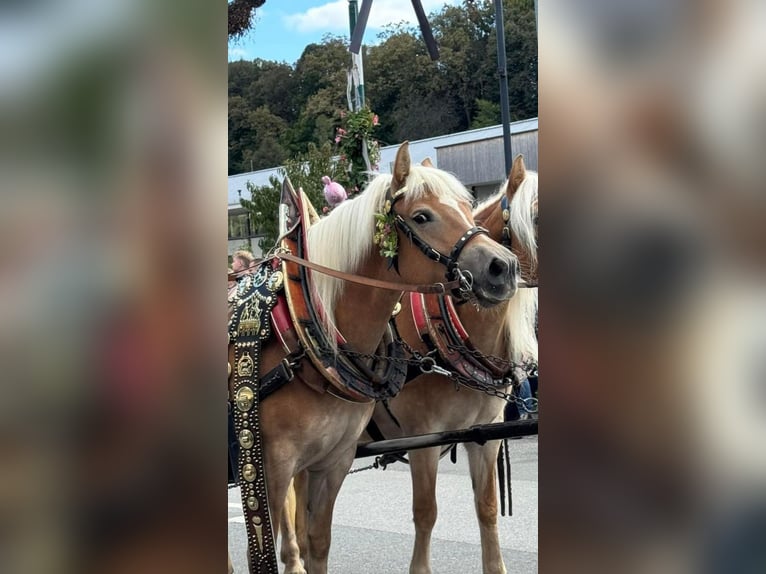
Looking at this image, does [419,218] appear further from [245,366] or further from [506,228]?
[506,228]

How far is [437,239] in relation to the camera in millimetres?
2951

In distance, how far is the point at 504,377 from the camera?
12.1 feet

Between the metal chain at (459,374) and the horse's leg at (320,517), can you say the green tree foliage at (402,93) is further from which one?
the horse's leg at (320,517)

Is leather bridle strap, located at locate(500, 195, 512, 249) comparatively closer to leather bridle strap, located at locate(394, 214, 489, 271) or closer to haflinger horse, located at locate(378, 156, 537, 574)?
haflinger horse, located at locate(378, 156, 537, 574)

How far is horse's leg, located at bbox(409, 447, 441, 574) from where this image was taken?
3664 mm

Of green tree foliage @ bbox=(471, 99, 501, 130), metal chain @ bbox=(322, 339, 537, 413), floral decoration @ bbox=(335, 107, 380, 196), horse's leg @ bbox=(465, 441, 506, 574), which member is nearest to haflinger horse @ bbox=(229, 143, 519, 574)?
metal chain @ bbox=(322, 339, 537, 413)

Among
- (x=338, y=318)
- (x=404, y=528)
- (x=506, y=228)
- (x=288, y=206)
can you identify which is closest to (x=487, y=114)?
(x=404, y=528)

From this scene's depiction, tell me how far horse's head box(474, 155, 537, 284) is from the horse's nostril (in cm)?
70

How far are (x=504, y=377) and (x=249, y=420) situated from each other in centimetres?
140

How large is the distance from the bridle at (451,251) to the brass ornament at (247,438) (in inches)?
30.9

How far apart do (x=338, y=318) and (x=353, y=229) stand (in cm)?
34
